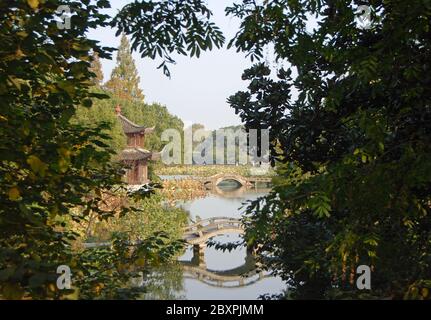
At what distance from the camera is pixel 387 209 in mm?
3631

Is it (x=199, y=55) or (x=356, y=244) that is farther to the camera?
(x=199, y=55)

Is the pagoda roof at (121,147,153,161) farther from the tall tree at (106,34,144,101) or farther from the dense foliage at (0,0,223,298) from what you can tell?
the dense foliage at (0,0,223,298)

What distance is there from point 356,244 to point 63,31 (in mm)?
2762

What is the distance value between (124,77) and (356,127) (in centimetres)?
5383

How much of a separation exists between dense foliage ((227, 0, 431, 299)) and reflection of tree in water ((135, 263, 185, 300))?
14.5 m

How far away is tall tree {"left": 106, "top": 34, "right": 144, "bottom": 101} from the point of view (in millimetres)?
54812

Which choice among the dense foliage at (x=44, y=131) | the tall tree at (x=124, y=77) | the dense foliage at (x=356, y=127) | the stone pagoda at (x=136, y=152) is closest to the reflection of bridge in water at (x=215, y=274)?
the stone pagoda at (x=136, y=152)

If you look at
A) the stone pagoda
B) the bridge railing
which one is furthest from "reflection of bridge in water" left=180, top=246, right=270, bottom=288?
the stone pagoda

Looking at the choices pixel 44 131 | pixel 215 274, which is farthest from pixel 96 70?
pixel 44 131

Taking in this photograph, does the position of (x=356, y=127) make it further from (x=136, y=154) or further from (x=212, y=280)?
(x=136, y=154)

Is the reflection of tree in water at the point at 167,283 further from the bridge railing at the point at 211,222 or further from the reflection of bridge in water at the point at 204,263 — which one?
the bridge railing at the point at 211,222
